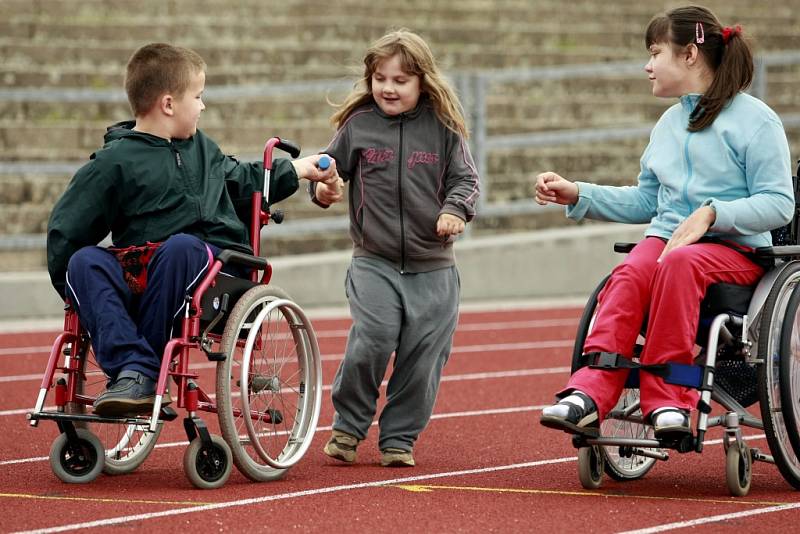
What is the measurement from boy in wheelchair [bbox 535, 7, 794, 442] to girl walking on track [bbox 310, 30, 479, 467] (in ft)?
1.67

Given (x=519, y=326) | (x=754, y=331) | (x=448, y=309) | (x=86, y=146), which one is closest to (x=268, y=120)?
(x=86, y=146)

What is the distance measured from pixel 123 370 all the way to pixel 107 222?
528mm

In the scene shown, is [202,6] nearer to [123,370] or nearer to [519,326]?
[519,326]

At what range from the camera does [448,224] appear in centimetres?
499

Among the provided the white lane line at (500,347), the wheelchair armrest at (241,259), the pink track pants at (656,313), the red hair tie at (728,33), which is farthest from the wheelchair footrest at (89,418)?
the white lane line at (500,347)

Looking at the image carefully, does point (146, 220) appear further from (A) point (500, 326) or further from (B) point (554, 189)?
(A) point (500, 326)

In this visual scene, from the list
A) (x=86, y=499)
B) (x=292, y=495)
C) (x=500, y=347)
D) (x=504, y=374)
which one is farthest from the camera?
(x=500, y=347)

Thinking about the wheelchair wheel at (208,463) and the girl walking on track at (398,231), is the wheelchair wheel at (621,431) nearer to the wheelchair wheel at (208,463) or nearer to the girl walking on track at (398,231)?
the girl walking on track at (398,231)

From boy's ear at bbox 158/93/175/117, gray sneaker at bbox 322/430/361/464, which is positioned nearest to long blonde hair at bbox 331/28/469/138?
boy's ear at bbox 158/93/175/117

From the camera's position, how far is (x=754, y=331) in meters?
4.44

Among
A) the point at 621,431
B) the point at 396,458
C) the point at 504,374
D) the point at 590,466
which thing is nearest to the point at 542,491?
the point at 590,466

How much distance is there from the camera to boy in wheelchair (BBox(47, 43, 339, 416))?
4457 millimetres

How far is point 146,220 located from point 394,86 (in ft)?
3.34

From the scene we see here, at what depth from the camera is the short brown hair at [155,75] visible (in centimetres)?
479
